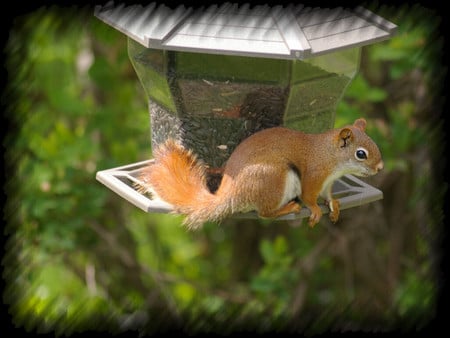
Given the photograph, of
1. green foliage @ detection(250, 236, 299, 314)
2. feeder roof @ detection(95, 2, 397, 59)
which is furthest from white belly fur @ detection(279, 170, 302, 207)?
green foliage @ detection(250, 236, 299, 314)

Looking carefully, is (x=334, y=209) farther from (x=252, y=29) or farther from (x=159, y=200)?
(x=252, y=29)

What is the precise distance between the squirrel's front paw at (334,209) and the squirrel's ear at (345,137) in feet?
0.52

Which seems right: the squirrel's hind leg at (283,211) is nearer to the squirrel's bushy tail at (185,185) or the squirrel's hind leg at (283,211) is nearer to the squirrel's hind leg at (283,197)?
the squirrel's hind leg at (283,197)

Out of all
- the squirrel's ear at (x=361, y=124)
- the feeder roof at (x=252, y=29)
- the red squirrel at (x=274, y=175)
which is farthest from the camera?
the squirrel's ear at (x=361, y=124)

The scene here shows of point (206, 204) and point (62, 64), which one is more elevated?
point (62, 64)

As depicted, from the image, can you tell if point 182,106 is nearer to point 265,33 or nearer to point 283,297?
point 265,33

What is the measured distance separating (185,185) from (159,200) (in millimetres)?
82

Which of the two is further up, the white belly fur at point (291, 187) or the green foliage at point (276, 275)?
the white belly fur at point (291, 187)

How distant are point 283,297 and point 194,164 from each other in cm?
143

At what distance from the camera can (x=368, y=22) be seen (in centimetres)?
229

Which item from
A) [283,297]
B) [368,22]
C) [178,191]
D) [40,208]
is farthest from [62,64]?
[368,22]

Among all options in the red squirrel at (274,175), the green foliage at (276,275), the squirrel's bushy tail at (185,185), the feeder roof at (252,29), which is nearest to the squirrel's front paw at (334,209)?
the red squirrel at (274,175)

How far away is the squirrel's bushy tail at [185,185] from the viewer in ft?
7.70

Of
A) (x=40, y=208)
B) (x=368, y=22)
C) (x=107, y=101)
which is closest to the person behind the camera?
(x=368, y=22)
